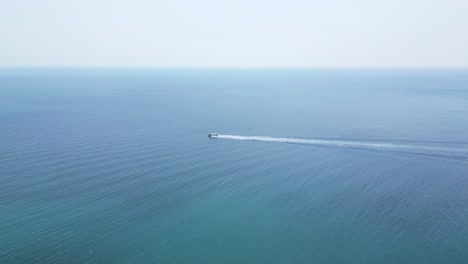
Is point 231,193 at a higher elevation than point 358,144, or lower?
lower

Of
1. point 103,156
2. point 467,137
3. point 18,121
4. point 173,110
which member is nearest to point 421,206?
point 467,137

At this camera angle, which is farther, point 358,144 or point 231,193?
point 358,144

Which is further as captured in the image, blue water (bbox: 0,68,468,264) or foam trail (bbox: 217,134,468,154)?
foam trail (bbox: 217,134,468,154)

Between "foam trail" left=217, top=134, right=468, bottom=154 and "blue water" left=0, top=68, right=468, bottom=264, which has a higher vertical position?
"foam trail" left=217, top=134, right=468, bottom=154

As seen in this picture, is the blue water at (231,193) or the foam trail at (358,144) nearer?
the blue water at (231,193)

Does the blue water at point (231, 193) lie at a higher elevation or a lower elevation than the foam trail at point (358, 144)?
lower

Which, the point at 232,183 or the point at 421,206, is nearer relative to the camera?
the point at 421,206

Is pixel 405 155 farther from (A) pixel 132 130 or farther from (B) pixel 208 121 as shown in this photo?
(A) pixel 132 130

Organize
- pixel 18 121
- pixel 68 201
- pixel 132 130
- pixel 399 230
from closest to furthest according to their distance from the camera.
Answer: pixel 399 230 → pixel 68 201 → pixel 132 130 → pixel 18 121
